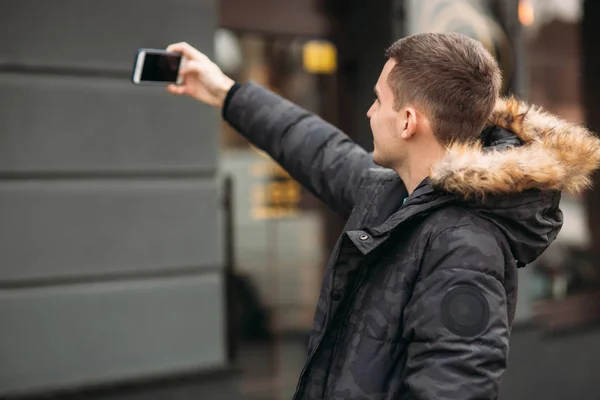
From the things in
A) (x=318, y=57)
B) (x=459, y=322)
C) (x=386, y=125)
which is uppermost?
(x=386, y=125)

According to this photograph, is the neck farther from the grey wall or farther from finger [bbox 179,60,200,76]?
the grey wall

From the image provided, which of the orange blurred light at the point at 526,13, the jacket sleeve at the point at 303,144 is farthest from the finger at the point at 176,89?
the orange blurred light at the point at 526,13

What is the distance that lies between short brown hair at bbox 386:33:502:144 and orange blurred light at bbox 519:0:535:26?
438 centimetres

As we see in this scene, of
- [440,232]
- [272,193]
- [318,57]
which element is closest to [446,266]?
[440,232]

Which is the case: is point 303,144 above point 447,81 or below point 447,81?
below

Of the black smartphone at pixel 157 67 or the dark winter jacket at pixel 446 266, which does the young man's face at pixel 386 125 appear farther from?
the black smartphone at pixel 157 67

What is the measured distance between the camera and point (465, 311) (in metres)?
1.78

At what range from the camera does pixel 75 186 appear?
160 inches

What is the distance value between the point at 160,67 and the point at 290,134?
0.48 meters

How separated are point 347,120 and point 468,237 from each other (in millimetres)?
3887

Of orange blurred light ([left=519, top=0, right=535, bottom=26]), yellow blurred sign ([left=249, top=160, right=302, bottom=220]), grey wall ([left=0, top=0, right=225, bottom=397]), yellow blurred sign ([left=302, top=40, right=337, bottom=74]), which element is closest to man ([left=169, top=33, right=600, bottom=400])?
grey wall ([left=0, top=0, right=225, bottom=397])

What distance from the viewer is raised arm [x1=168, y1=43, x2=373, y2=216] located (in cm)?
254

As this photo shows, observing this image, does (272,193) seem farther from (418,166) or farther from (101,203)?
(418,166)

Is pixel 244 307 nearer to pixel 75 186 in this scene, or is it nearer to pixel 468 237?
pixel 75 186
